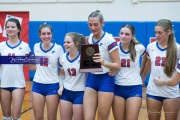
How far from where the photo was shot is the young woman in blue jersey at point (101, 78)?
3045 mm

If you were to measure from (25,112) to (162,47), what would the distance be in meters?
3.24

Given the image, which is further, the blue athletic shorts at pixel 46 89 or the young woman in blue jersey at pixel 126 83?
the blue athletic shorts at pixel 46 89

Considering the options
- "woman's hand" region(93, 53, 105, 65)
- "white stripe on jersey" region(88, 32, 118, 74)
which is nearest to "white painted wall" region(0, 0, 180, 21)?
"white stripe on jersey" region(88, 32, 118, 74)

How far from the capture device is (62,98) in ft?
11.1

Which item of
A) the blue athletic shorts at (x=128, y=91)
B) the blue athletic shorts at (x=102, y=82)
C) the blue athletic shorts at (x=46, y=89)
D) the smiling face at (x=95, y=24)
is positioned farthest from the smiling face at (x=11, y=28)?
the blue athletic shorts at (x=128, y=91)

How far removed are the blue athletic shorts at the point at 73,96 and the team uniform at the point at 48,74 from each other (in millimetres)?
154

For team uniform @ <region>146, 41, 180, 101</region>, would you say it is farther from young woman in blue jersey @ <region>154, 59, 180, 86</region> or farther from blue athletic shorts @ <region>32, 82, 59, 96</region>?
blue athletic shorts @ <region>32, 82, 59, 96</region>

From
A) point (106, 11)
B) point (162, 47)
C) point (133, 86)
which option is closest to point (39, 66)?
point (133, 86)

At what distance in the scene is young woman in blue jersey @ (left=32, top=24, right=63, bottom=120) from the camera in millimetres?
3463

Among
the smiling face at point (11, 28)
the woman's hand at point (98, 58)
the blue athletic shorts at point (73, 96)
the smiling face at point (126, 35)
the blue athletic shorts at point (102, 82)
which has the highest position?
the smiling face at point (11, 28)

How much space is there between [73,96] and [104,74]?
52 centimetres

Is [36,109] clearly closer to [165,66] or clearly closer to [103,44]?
[103,44]

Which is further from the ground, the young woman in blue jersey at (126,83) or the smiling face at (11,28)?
the smiling face at (11,28)

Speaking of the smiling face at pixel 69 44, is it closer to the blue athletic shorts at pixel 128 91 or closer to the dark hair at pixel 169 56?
the blue athletic shorts at pixel 128 91
